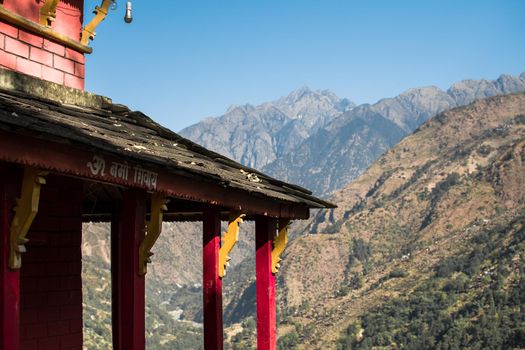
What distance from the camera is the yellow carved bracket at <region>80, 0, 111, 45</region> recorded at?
9000mm

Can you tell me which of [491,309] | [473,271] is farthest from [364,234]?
[491,309]

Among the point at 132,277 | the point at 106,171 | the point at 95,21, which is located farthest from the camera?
the point at 95,21

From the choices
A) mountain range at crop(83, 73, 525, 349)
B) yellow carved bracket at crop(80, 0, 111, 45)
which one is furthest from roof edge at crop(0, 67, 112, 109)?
mountain range at crop(83, 73, 525, 349)

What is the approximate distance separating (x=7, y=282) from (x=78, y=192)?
296cm

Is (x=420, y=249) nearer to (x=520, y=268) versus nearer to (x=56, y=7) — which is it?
(x=520, y=268)

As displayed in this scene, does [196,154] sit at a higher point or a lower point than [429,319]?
higher

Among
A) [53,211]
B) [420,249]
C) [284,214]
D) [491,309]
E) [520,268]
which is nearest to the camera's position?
[53,211]

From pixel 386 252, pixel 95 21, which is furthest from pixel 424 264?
pixel 95 21

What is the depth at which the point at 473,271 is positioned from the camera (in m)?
102

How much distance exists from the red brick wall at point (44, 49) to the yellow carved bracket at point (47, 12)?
0.06 m

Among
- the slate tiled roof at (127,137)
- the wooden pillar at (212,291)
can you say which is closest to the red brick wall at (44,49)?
the slate tiled roof at (127,137)

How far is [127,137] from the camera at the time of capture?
698cm

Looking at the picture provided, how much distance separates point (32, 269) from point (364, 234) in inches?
5779

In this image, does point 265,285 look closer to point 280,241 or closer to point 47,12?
point 280,241
